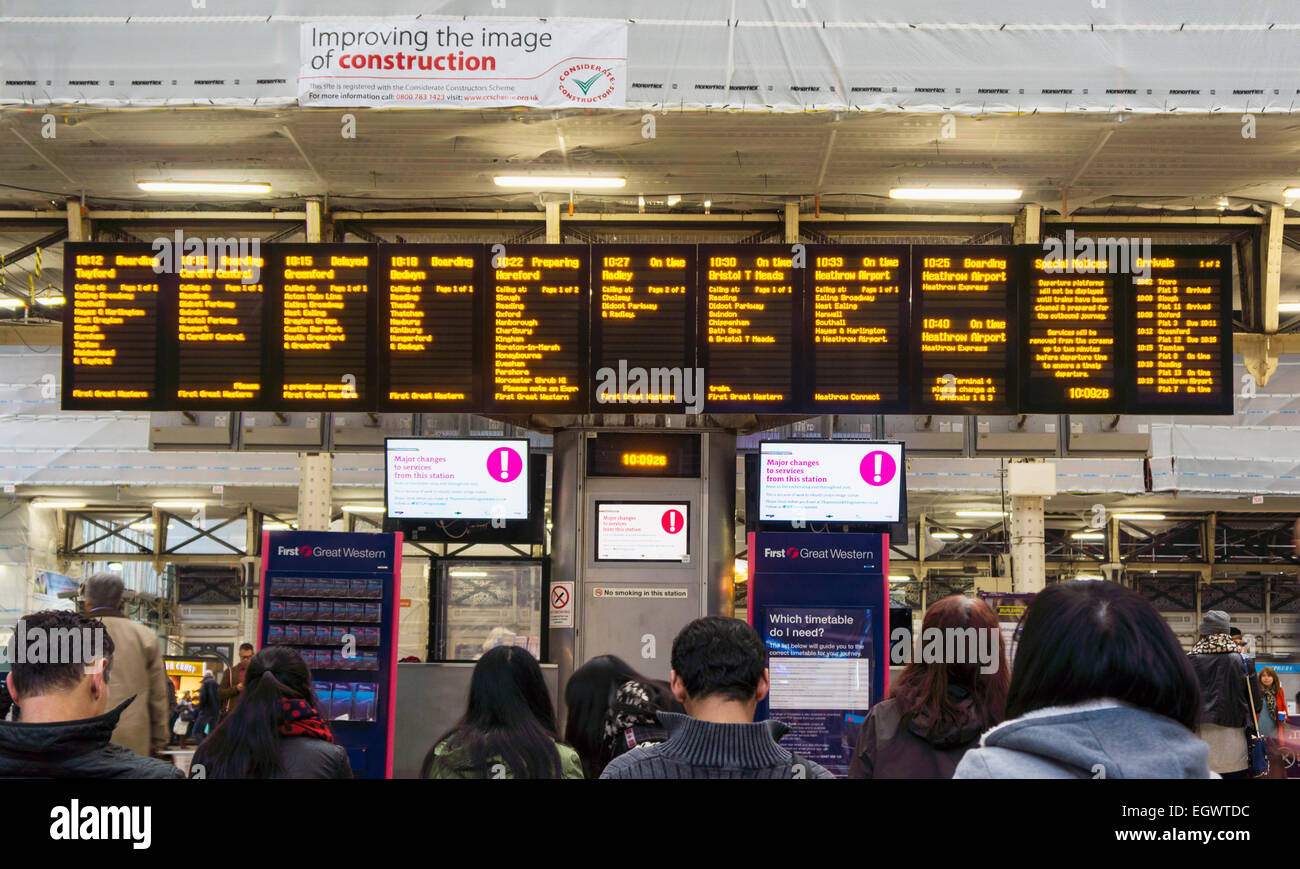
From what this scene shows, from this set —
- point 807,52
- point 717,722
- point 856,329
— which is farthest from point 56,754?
point 807,52

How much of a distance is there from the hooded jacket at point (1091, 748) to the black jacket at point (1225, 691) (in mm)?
6625

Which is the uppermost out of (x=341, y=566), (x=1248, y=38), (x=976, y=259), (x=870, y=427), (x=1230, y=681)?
(x=1248, y=38)

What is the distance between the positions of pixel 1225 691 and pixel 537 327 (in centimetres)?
564

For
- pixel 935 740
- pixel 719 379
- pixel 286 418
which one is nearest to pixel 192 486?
pixel 286 418

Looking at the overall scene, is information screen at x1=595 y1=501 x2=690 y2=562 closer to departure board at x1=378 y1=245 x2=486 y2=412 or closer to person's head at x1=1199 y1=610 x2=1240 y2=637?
departure board at x1=378 y1=245 x2=486 y2=412

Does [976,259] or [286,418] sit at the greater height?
[976,259]

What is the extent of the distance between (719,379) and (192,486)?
1668cm

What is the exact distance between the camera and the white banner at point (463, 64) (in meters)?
9.04

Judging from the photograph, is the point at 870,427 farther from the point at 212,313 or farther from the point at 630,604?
the point at 212,313

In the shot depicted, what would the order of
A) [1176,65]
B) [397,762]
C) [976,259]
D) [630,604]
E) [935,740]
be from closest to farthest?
[935,740] < [1176,65] < [976,259] < [397,762] < [630,604]

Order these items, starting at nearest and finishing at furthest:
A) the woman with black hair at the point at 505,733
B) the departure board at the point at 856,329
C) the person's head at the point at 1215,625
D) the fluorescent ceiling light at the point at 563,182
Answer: the woman with black hair at the point at 505,733 < the person's head at the point at 1215,625 < the departure board at the point at 856,329 < the fluorescent ceiling light at the point at 563,182

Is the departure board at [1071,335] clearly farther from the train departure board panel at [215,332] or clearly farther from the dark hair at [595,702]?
the train departure board panel at [215,332]

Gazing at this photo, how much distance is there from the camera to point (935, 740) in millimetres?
3918

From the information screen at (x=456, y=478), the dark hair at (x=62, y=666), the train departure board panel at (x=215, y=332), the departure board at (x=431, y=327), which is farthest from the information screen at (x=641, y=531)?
the dark hair at (x=62, y=666)
